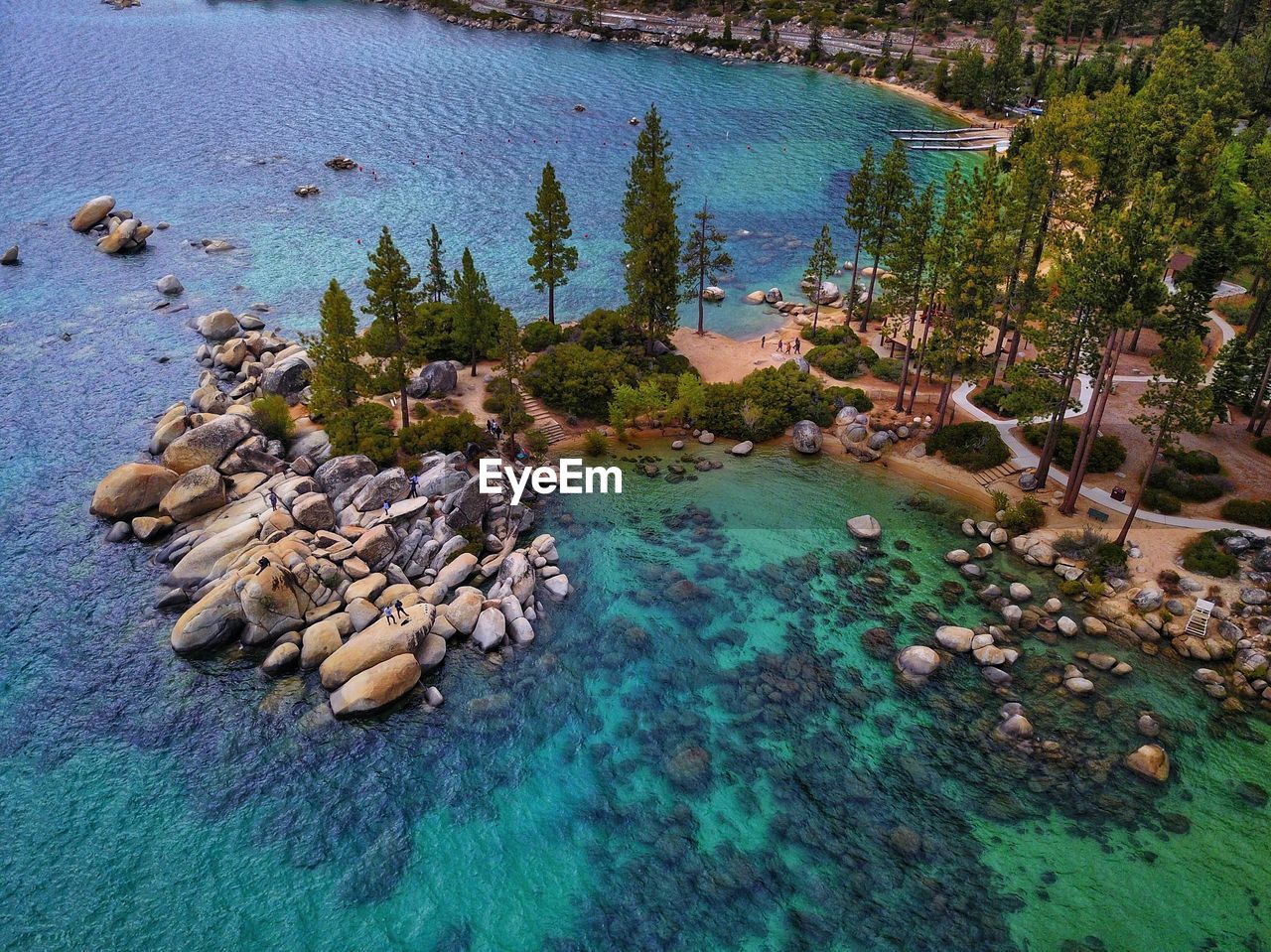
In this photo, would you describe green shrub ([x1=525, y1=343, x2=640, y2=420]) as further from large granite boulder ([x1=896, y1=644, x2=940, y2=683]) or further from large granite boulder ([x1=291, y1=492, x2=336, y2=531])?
large granite boulder ([x1=896, y1=644, x2=940, y2=683])

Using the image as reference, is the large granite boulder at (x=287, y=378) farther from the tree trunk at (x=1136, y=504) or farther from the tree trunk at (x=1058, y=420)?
→ the tree trunk at (x=1136, y=504)

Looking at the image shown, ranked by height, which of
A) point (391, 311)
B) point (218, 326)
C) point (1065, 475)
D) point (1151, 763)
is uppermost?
point (391, 311)

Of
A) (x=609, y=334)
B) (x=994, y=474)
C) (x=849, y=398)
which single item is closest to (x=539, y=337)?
(x=609, y=334)

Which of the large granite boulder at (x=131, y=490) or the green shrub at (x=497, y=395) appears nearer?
the large granite boulder at (x=131, y=490)

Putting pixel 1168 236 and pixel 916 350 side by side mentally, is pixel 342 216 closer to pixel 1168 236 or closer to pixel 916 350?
pixel 916 350

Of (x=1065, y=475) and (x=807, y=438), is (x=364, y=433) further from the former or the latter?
(x=1065, y=475)

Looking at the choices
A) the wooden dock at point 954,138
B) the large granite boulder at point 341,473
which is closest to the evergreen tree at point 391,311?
the large granite boulder at point 341,473
